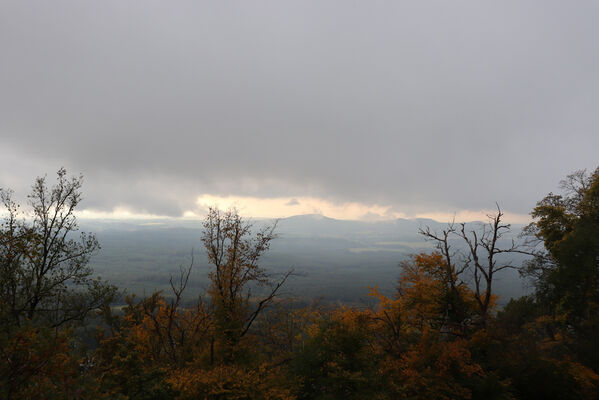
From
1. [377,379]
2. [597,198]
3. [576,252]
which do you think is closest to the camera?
[377,379]

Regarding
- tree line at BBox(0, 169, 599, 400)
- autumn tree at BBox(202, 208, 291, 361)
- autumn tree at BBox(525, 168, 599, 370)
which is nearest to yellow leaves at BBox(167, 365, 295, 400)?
tree line at BBox(0, 169, 599, 400)

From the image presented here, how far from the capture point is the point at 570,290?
70.6ft

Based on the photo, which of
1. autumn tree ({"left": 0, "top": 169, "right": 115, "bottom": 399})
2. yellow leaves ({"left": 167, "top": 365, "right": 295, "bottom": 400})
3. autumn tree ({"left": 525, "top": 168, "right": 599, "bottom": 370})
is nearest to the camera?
autumn tree ({"left": 0, "top": 169, "right": 115, "bottom": 399})

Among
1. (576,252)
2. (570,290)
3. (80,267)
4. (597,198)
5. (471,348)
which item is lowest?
(471,348)

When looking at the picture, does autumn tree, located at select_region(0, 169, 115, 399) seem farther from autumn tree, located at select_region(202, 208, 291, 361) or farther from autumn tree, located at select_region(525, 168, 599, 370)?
autumn tree, located at select_region(525, 168, 599, 370)

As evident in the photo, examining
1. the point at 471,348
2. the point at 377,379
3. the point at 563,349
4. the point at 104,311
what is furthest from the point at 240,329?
the point at 563,349

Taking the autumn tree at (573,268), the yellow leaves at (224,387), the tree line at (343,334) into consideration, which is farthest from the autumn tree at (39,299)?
the autumn tree at (573,268)

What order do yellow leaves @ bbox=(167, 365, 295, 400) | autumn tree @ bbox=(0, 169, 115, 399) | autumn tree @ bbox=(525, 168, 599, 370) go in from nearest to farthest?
autumn tree @ bbox=(0, 169, 115, 399) < yellow leaves @ bbox=(167, 365, 295, 400) < autumn tree @ bbox=(525, 168, 599, 370)

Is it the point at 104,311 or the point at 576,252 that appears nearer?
the point at 576,252

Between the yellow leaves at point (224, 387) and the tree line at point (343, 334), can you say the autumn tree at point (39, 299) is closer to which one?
the tree line at point (343, 334)

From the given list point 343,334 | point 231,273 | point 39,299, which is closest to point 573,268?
point 343,334

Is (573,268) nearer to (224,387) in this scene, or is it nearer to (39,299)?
(224,387)

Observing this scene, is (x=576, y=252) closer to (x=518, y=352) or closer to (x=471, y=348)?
(x=518, y=352)

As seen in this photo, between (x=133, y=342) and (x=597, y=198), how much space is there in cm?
3883
